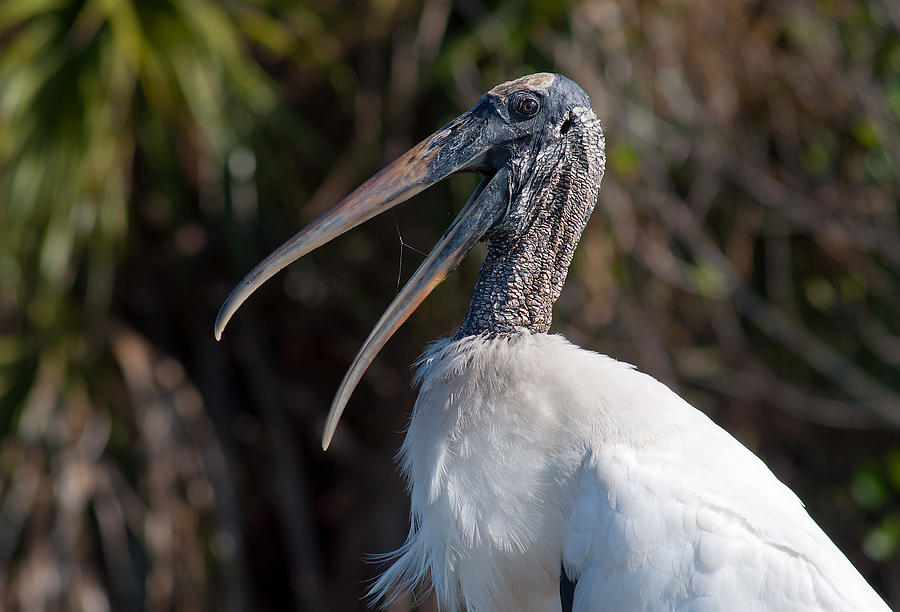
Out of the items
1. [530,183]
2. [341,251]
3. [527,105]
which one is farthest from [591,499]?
[341,251]

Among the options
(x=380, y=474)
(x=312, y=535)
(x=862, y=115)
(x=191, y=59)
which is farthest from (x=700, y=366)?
(x=191, y=59)

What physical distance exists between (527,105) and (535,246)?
308mm

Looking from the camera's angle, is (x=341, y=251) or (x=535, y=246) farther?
(x=341, y=251)

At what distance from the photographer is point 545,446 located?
214cm

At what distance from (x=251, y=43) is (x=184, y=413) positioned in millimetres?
1784

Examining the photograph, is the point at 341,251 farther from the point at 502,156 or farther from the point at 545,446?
the point at 545,446

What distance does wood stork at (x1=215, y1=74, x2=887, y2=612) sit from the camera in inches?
82.0

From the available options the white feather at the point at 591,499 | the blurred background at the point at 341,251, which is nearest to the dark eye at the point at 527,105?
the white feather at the point at 591,499

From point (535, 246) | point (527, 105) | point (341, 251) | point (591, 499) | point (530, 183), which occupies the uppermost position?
point (527, 105)

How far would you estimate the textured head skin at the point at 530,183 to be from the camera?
233 cm

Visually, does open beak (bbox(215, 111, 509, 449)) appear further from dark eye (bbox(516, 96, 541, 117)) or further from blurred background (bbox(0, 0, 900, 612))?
blurred background (bbox(0, 0, 900, 612))

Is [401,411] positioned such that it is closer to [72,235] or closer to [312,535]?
[312,535]

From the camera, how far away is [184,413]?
15.5 feet

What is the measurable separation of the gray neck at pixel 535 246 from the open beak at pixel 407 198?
0.20ft
